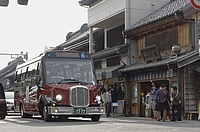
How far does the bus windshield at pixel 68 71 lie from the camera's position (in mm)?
20266

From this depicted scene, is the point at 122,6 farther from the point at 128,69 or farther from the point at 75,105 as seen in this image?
the point at 75,105


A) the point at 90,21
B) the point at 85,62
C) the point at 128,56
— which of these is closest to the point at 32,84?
the point at 85,62

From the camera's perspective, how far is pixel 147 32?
2869cm

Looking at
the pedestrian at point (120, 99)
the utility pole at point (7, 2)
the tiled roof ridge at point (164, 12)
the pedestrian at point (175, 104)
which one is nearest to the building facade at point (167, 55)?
the tiled roof ridge at point (164, 12)

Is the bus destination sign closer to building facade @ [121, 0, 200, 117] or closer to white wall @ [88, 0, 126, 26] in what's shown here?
building facade @ [121, 0, 200, 117]

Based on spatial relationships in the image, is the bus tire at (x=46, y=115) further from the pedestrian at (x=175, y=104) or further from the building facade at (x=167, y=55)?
the building facade at (x=167, y=55)

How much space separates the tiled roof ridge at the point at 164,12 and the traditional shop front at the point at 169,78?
250 centimetres

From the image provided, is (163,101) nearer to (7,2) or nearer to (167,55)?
(167,55)

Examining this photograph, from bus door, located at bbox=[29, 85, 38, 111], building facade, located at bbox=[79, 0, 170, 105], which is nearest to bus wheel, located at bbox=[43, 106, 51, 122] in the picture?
bus door, located at bbox=[29, 85, 38, 111]

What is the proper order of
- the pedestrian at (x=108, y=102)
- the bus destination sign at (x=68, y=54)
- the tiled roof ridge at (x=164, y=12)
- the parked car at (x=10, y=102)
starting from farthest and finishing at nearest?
the parked car at (x=10, y=102), the pedestrian at (x=108, y=102), the tiled roof ridge at (x=164, y=12), the bus destination sign at (x=68, y=54)

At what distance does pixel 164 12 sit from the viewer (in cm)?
2747

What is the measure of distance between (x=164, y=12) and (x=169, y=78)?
14.3ft

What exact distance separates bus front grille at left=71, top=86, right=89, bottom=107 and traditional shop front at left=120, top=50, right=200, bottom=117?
544 centimetres

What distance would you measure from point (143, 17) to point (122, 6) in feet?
5.20
